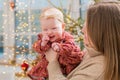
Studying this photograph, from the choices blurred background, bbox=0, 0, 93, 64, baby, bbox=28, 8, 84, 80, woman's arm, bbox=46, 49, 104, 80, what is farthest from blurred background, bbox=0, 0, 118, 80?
woman's arm, bbox=46, 49, 104, 80

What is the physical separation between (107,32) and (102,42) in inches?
1.9

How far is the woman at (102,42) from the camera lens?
1188 mm

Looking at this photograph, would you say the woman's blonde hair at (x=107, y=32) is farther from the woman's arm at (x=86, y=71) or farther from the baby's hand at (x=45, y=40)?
the baby's hand at (x=45, y=40)

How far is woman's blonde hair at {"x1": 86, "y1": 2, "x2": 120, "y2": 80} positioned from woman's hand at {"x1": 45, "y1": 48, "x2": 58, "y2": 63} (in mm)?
251

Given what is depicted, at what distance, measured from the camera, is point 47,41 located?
Answer: 1447 mm

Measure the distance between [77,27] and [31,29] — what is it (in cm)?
115

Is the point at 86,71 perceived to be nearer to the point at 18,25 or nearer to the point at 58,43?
the point at 58,43

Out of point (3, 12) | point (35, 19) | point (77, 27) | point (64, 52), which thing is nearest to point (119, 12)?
point (64, 52)

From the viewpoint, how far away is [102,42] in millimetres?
1213

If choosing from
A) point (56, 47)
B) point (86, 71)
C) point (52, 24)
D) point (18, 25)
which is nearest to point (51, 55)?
point (56, 47)

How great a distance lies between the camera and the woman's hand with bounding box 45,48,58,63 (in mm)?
1393

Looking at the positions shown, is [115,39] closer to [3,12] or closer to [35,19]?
[35,19]

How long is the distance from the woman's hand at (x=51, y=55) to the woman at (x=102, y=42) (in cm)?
18

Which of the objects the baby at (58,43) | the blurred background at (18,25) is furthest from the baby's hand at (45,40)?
the blurred background at (18,25)
